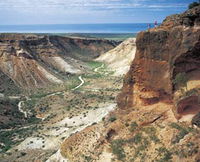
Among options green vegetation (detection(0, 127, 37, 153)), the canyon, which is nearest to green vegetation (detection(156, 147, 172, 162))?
the canyon

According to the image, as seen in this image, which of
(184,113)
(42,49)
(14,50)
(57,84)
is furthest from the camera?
(42,49)

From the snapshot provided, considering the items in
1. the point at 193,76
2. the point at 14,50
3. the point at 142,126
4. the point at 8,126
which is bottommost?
the point at 8,126

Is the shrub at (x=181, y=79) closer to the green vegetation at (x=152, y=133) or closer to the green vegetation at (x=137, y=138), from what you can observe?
the green vegetation at (x=152, y=133)

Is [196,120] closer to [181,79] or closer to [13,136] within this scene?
[181,79]

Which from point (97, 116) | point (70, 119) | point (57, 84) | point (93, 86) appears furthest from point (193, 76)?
point (57, 84)

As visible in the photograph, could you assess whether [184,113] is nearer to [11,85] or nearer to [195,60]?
[195,60]

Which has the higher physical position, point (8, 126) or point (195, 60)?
point (195, 60)

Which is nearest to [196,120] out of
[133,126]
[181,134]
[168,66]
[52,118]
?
[181,134]
